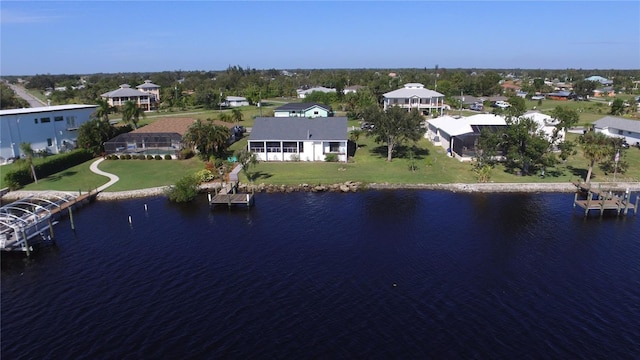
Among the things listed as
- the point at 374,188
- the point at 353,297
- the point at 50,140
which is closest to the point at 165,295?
the point at 353,297

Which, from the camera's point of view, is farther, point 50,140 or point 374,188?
point 50,140

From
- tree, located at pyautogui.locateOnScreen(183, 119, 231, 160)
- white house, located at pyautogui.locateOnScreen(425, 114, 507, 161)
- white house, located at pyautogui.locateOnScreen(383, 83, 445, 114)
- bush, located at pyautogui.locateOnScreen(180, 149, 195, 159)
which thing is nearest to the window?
tree, located at pyautogui.locateOnScreen(183, 119, 231, 160)

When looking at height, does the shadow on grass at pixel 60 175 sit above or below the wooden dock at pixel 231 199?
above

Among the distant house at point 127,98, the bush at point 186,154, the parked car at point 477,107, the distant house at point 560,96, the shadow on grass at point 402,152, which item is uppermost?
the distant house at point 127,98

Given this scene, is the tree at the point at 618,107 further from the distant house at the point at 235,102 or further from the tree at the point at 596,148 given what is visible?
the distant house at the point at 235,102

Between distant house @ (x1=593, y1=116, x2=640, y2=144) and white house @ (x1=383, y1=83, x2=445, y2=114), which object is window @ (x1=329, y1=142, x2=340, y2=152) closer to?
distant house @ (x1=593, y1=116, x2=640, y2=144)

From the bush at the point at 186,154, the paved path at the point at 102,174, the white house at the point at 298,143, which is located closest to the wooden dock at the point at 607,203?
the white house at the point at 298,143

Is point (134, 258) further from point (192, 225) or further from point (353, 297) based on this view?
point (353, 297)
